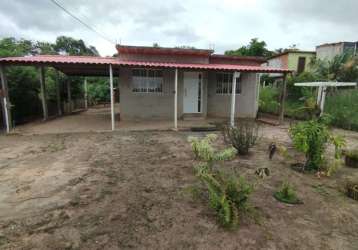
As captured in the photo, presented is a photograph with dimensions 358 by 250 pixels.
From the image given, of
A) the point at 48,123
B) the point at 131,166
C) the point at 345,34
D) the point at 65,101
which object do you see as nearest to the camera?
the point at 131,166

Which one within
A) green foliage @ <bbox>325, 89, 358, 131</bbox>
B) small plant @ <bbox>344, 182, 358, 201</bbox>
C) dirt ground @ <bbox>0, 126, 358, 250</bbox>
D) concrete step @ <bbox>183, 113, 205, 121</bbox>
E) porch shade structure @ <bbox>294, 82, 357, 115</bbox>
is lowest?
dirt ground @ <bbox>0, 126, 358, 250</bbox>

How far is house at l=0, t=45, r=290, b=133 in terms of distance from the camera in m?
10.2

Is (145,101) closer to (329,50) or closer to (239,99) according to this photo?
(239,99)

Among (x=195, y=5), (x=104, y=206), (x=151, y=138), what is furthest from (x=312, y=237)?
(x=195, y=5)

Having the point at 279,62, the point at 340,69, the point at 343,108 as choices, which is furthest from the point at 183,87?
the point at 279,62

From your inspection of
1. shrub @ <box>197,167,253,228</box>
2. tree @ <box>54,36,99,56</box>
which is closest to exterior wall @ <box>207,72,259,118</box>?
shrub @ <box>197,167,253,228</box>

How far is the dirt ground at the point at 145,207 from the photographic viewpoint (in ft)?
8.54

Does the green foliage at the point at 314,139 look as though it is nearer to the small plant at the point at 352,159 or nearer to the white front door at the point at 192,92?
the small plant at the point at 352,159

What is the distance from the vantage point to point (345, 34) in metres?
22.0

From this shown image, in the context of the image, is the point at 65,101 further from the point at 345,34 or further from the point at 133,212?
the point at 345,34

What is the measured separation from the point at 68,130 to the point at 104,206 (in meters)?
6.50

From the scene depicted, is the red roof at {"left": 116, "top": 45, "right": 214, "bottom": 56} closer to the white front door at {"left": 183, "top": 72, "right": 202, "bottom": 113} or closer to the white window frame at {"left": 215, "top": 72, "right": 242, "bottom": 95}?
the white front door at {"left": 183, "top": 72, "right": 202, "bottom": 113}

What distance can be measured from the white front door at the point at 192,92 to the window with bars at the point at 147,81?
127 centimetres

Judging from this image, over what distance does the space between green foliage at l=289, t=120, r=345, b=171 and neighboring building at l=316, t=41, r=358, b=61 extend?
17.6m
